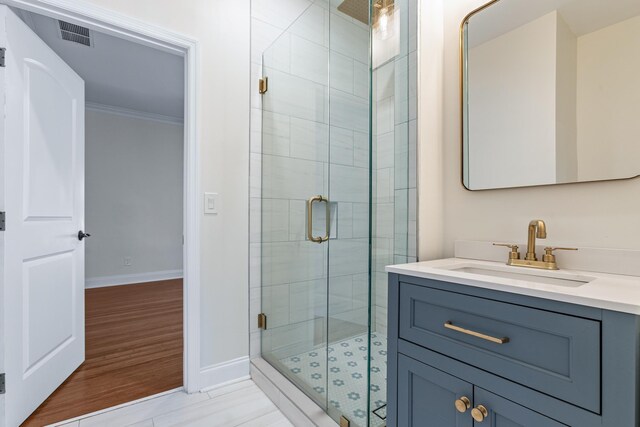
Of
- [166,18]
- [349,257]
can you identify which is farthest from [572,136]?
[166,18]

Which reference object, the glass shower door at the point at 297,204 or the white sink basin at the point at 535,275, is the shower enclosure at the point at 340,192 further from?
the white sink basin at the point at 535,275

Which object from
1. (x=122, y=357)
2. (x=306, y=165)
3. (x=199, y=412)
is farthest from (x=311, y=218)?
(x=122, y=357)

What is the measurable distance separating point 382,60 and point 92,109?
468 cm

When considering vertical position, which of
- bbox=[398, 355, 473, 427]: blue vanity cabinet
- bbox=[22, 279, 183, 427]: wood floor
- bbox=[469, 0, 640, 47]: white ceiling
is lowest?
bbox=[22, 279, 183, 427]: wood floor

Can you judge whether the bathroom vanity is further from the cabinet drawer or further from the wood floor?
the wood floor

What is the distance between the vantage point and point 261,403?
175 centimetres

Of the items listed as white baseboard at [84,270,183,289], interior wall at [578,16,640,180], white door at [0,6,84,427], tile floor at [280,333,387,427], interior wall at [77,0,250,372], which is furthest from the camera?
white baseboard at [84,270,183,289]

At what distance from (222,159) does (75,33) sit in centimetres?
209

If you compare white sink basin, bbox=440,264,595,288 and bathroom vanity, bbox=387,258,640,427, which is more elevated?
white sink basin, bbox=440,264,595,288

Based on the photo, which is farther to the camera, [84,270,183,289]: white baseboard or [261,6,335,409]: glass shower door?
[84,270,183,289]: white baseboard

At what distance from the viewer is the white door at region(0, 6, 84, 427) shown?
152 cm

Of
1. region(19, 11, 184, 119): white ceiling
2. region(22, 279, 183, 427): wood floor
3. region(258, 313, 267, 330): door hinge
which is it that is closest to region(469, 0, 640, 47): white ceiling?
region(258, 313, 267, 330): door hinge

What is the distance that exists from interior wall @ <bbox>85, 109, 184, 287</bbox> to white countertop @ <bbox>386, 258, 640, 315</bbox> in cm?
480

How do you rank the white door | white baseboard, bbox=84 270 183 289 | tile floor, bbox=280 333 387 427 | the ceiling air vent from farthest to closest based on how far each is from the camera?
1. white baseboard, bbox=84 270 183 289
2. the ceiling air vent
3. the white door
4. tile floor, bbox=280 333 387 427
